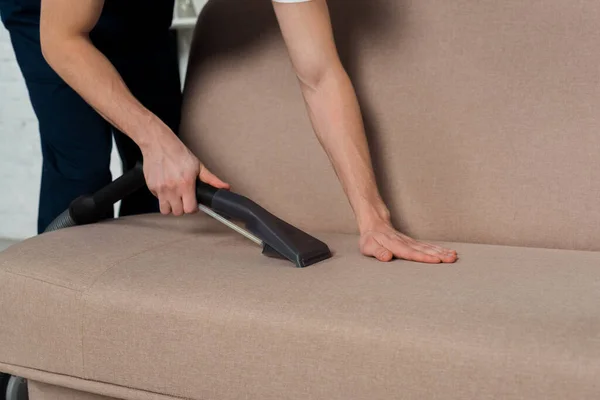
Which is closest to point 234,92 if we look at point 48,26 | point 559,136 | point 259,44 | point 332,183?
point 259,44

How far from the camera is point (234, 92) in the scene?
189 centimetres

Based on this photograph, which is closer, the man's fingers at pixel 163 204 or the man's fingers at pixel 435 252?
the man's fingers at pixel 435 252

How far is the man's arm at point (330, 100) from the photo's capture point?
157cm

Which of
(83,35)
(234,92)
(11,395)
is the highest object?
(83,35)

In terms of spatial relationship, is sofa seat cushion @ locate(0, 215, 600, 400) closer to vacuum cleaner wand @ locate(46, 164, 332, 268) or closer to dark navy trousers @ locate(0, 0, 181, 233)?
vacuum cleaner wand @ locate(46, 164, 332, 268)

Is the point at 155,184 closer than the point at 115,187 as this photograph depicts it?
Yes

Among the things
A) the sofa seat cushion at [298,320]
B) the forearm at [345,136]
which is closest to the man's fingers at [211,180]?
the sofa seat cushion at [298,320]

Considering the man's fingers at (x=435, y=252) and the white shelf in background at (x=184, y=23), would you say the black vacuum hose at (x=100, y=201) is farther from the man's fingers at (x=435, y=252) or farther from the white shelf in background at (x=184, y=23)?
the white shelf in background at (x=184, y=23)

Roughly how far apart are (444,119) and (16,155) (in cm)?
219

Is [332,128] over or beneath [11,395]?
over

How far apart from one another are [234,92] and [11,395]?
2.62 feet

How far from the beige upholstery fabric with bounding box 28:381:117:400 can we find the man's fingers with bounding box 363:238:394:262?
500 millimetres

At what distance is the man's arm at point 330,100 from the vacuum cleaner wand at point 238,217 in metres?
0.16

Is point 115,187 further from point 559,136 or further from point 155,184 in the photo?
point 559,136
